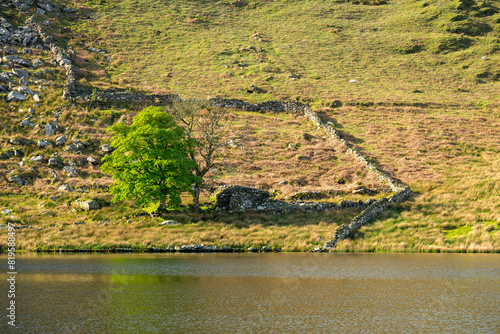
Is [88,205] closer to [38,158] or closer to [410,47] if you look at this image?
[38,158]

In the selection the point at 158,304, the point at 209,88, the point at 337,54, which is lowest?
the point at 158,304

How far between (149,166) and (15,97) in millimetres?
34050

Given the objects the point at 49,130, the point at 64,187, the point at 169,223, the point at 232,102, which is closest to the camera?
the point at 169,223

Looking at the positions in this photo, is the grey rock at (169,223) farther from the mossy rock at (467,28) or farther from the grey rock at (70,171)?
the mossy rock at (467,28)

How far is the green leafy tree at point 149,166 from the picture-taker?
130 ft

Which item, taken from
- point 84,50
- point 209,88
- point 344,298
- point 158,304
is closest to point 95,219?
point 158,304

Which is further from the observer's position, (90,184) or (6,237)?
(90,184)

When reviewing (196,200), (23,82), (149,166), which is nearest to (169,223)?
(196,200)

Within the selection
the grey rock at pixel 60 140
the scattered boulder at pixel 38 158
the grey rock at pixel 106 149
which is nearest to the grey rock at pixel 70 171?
the scattered boulder at pixel 38 158

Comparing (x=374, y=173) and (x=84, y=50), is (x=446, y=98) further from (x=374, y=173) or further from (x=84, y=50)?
(x=84, y=50)

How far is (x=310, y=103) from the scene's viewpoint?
74062 millimetres

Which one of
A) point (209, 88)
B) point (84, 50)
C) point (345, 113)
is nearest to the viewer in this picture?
point (345, 113)

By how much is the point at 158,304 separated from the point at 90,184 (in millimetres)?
32292

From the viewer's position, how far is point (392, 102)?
7456 centimetres
